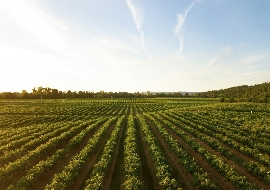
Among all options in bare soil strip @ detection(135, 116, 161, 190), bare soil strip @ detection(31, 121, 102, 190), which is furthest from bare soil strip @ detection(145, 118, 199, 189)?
bare soil strip @ detection(31, 121, 102, 190)

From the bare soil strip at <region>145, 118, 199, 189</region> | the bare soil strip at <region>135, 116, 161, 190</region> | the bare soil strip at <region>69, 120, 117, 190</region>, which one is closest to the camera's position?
the bare soil strip at <region>69, 120, 117, 190</region>

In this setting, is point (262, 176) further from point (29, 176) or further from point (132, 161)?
point (29, 176)

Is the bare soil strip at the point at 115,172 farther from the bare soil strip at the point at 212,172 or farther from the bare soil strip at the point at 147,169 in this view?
the bare soil strip at the point at 212,172

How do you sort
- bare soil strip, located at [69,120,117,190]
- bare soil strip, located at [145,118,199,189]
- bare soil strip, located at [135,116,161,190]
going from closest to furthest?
bare soil strip, located at [69,120,117,190]
bare soil strip, located at [145,118,199,189]
bare soil strip, located at [135,116,161,190]

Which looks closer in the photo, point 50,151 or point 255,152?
point 255,152

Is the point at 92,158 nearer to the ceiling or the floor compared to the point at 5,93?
nearer to the floor

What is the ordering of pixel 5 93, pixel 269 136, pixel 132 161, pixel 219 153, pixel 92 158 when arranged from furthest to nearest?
1. pixel 5 93
2. pixel 269 136
3. pixel 219 153
4. pixel 92 158
5. pixel 132 161

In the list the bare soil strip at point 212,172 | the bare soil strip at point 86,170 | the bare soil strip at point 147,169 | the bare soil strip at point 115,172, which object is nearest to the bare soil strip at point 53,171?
the bare soil strip at point 86,170

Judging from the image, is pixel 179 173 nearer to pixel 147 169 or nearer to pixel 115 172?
pixel 147 169

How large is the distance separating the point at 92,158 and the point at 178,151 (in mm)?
9717

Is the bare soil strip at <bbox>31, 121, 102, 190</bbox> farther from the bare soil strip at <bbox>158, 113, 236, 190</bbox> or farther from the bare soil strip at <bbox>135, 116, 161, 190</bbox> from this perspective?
the bare soil strip at <bbox>158, 113, 236, 190</bbox>

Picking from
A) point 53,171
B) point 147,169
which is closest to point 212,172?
point 147,169

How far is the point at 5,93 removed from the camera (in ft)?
493

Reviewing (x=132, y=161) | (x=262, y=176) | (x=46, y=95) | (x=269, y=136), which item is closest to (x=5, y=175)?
(x=132, y=161)
